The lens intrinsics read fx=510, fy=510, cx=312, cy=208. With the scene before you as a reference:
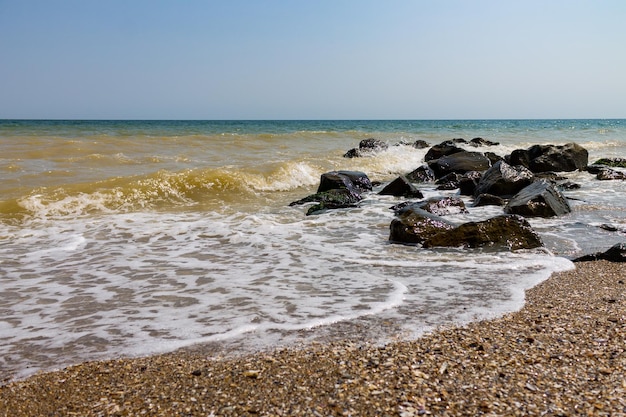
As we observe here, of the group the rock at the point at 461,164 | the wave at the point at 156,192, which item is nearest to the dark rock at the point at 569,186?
the rock at the point at 461,164

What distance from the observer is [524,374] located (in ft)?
9.12

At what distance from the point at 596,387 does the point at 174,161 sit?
1491 cm

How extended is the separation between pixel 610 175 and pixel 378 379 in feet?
42.2

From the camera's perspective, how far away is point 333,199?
374 inches

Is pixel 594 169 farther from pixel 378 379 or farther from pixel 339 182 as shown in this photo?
pixel 378 379

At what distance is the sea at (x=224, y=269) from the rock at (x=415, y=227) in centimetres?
18

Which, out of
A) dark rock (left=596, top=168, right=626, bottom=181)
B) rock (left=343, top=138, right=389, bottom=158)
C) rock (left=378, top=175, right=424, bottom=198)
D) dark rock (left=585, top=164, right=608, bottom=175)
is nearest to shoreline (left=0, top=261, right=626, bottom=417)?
rock (left=378, top=175, right=424, bottom=198)

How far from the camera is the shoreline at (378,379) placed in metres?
2.51

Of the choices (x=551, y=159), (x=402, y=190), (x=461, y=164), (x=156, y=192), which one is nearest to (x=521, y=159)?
(x=551, y=159)

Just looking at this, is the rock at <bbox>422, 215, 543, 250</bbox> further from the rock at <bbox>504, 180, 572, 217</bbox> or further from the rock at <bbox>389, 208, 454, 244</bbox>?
the rock at <bbox>504, 180, 572, 217</bbox>

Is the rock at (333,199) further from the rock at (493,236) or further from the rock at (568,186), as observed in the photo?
the rock at (568,186)

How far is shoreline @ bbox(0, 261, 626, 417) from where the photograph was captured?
98.9 inches

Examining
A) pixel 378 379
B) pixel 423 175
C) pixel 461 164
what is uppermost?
pixel 461 164

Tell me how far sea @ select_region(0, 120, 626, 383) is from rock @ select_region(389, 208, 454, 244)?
18 centimetres
